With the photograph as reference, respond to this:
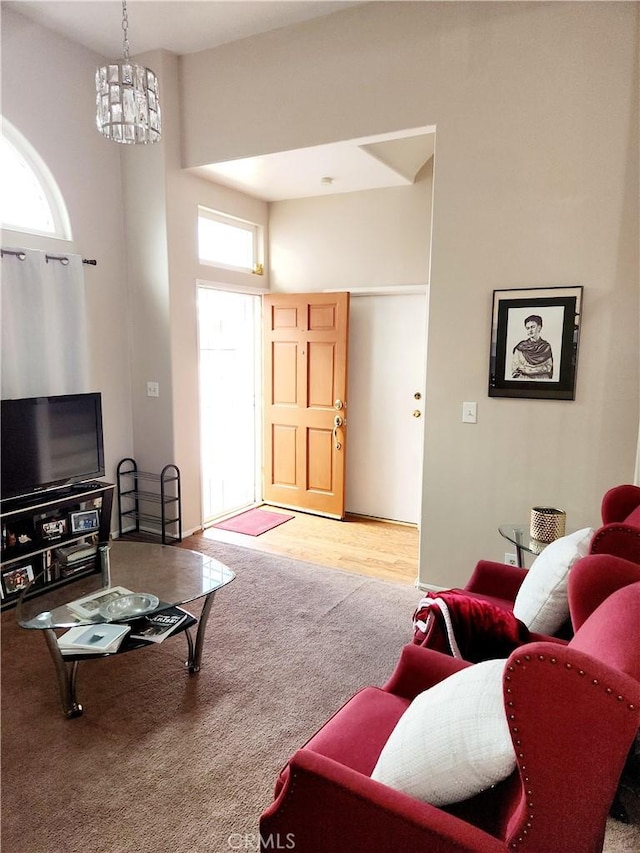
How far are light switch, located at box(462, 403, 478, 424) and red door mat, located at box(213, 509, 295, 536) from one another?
80.5 inches

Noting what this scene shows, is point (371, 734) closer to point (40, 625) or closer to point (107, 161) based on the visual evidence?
point (40, 625)

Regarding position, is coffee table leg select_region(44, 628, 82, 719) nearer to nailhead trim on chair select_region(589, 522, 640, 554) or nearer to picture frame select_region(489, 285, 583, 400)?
nailhead trim on chair select_region(589, 522, 640, 554)

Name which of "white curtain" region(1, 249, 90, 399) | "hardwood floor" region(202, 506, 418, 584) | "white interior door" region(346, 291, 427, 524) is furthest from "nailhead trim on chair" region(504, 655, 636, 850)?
"white interior door" region(346, 291, 427, 524)

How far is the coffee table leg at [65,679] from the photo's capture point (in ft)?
6.95

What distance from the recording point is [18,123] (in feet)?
11.2

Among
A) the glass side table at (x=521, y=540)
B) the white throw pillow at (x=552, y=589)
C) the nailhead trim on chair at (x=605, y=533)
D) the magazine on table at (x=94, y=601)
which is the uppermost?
the nailhead trim on chair at (x=605, y=533)

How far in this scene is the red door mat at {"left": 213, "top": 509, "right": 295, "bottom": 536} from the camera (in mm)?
4537

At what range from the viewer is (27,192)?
3.59 meters

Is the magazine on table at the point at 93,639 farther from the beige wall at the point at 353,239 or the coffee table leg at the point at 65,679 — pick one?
the beige wall at the point at 353,239

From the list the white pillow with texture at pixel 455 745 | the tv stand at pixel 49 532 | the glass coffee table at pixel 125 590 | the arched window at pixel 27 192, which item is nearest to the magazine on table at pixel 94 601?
the glass coffee table at pixel 125 590

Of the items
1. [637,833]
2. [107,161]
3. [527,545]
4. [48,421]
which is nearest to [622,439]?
[527,545]

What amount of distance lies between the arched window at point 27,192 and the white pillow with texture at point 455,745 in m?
3.59

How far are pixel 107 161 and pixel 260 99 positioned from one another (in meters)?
1.25

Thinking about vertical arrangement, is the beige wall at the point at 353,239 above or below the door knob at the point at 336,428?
above
